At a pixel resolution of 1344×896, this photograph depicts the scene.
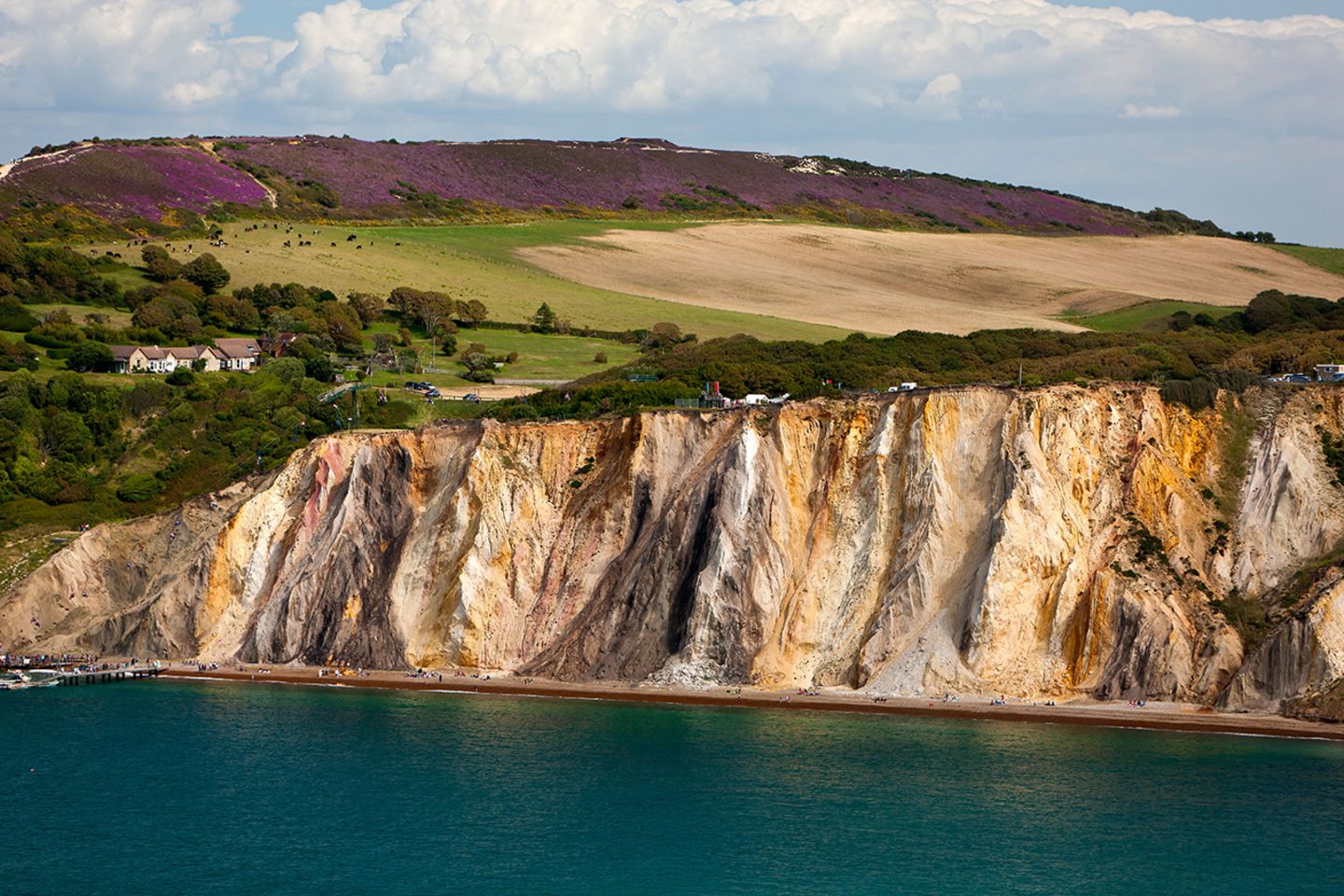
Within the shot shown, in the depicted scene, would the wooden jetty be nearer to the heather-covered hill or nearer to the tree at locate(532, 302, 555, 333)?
the tree at locate(532, 302, 555, 333)

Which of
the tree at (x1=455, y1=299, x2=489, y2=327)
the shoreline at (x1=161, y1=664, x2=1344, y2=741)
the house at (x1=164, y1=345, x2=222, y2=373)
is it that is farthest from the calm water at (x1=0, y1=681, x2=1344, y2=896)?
the tree at (x1=455, y1=299, x2=489, y2=327)

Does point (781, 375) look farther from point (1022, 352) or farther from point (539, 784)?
point (539, 784)

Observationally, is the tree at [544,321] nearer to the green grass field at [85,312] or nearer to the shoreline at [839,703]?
the green grass field at [85,312]

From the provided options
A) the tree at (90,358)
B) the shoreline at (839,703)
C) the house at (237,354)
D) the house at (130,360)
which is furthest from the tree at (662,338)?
the shoreline at (839,703)

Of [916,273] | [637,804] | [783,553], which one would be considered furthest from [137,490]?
[916,273]

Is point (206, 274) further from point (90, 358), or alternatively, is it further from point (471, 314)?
point (471, 314)
